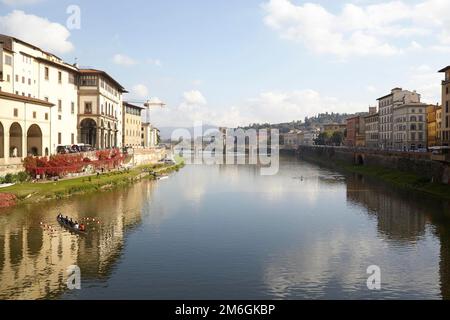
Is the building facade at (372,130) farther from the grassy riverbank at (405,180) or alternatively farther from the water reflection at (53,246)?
the water reflection at (53,246)

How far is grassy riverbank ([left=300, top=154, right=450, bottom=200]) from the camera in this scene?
66.1 metres

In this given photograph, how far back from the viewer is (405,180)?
8000 centimetres

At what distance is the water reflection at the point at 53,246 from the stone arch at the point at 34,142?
64.1 feet

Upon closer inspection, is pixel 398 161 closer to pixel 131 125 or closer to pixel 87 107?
pixel 87 107

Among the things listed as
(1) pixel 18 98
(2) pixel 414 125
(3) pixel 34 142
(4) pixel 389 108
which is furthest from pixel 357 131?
(1) pixel 18 98

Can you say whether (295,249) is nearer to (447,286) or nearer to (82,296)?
(447,286)

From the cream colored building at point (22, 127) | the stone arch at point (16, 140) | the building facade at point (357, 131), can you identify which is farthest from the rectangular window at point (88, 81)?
the building facade at point (357, 131)

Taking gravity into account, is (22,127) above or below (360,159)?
above

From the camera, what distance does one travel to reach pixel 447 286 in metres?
28.3

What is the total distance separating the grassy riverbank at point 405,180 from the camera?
66.1 m

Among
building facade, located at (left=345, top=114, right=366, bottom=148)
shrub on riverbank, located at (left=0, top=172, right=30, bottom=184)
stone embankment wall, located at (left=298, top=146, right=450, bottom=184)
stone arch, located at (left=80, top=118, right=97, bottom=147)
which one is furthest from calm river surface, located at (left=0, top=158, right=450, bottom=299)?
building facade, located at (left=345, top=114, right=366, bottom=148)

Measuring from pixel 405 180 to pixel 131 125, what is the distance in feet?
294
